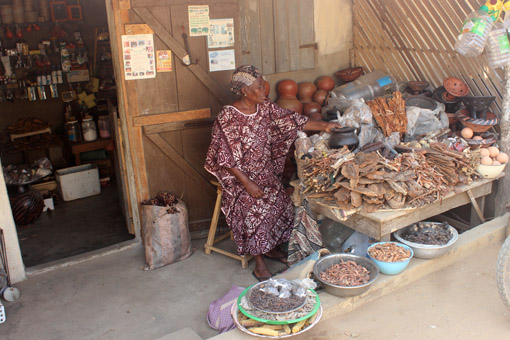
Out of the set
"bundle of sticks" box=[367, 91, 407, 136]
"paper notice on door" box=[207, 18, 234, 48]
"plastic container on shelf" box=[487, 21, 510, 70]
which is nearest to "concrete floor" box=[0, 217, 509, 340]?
"bundle of sticks" box=[367, 91, 407, 136]

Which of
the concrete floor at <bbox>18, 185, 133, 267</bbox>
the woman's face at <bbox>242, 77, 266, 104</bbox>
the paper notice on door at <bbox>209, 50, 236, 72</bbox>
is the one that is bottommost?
the concrete floor at <bbox>18, 185, 133, 267</bbox>

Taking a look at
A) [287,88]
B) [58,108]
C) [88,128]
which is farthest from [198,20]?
[58,108]

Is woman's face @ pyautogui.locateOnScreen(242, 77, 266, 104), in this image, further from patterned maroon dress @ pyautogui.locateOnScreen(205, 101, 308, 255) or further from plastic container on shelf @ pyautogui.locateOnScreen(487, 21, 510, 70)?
plastic container on shelf @ pyautogui.locateOnScreen(487, 21, 510, 70)

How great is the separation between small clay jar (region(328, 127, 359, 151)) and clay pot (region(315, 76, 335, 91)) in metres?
1.40

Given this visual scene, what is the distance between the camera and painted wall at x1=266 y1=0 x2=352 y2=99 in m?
5.62

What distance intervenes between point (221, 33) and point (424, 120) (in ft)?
6.86

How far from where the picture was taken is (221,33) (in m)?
4.72

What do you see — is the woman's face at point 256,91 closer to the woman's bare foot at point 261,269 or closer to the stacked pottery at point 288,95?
the stacked pottery at point 288,95

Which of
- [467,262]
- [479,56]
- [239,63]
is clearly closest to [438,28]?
[479,56]

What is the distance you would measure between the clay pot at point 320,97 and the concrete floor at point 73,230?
2482mm

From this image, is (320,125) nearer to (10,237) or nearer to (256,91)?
(256,91)

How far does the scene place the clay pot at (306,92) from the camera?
547 cm

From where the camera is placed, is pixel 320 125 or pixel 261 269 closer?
pixel 261 269

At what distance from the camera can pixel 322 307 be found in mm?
3414
